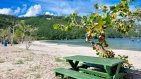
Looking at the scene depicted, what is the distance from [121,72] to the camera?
8344 mm

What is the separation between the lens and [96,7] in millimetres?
7348

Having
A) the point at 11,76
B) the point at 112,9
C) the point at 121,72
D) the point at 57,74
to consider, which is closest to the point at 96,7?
the point at 112,9

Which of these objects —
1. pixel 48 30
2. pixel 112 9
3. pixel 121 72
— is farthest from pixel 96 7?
pixel 48 30

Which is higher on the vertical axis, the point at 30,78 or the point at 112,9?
the point at 112,9

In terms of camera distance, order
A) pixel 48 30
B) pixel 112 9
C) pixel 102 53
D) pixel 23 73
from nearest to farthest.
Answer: pixel 112 9, pixel 102 53, pixel 23 73, pixel 48 30

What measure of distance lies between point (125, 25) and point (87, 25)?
1212 mm

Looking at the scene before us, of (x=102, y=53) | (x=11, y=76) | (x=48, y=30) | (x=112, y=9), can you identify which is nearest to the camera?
(x=112, y=9)

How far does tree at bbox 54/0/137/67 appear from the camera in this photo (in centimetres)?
607

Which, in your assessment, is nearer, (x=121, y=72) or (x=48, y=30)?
(x=121, y=72)

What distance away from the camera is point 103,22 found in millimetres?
5777

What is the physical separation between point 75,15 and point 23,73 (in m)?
3.33

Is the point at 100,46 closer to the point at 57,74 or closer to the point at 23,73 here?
the point at 57,74

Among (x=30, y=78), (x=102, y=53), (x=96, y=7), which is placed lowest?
(x=30, y=78)

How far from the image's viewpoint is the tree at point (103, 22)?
19.9ft
